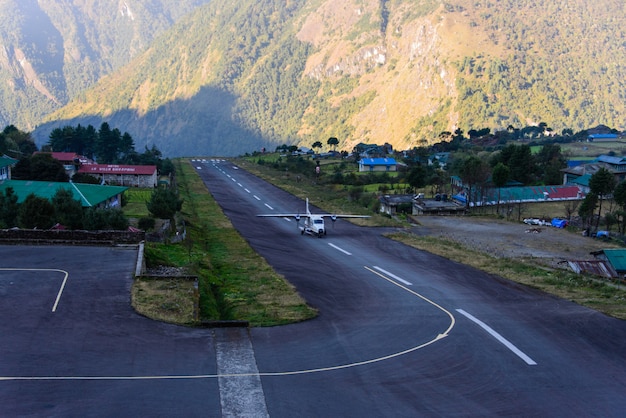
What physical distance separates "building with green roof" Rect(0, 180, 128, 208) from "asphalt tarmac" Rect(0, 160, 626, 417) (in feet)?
112

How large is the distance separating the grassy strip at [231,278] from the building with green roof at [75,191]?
447 inches

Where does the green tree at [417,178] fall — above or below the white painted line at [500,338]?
above

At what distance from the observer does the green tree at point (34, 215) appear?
45969 millimetres

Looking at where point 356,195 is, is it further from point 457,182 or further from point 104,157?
point 104,157

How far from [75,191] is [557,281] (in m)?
51.7

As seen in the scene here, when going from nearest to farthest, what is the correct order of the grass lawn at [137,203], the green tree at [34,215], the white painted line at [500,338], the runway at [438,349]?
the runway at [438,349]
the white painted line at [500,338]
the green tree at [34,215]
the grass lawn at [137,203]

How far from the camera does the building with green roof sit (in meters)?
65.3

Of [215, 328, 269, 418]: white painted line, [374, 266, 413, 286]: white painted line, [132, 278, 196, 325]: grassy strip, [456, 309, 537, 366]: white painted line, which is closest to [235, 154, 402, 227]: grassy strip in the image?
[374, 266, 413, 286]: white painted line

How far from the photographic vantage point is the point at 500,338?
22.9 metres

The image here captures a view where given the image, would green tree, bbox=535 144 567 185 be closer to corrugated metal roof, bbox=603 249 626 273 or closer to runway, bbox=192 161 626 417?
corrugated metal roof, bbox=603 249 626 273

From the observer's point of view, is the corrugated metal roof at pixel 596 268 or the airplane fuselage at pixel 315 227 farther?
the airplane fuselage at pixel 315 227

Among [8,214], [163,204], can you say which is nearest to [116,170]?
[8,214]

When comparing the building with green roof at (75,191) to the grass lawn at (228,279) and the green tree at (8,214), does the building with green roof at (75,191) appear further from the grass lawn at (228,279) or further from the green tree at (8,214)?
the grass lawn at (228,279)

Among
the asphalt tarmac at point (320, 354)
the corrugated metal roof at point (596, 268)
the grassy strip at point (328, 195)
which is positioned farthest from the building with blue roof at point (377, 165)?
the asphalt tarmac at point (320, 354)
